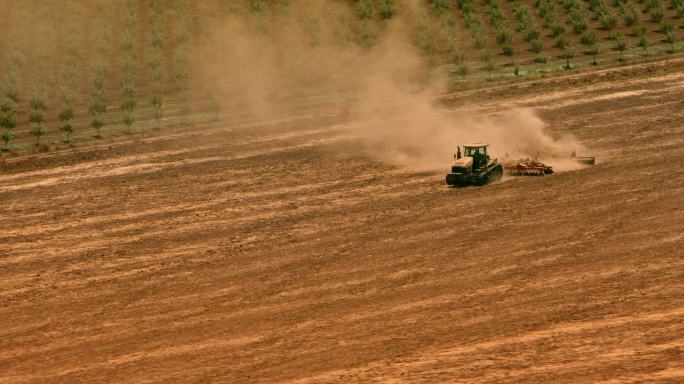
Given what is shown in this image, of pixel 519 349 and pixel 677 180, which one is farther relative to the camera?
pixel 677 180

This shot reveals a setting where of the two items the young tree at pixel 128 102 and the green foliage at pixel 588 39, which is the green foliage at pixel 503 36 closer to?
the green foliage at pixel 588 39

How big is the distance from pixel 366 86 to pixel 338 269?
1409 inches

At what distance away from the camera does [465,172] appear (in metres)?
37.9

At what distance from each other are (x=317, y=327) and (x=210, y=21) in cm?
6279

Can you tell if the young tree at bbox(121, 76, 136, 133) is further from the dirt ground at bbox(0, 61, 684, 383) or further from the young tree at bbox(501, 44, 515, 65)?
the young tree at bbox(501, 44, 515, 65)

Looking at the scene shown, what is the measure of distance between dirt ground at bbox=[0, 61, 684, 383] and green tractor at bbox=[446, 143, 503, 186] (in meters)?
0.55

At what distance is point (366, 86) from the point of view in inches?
2520

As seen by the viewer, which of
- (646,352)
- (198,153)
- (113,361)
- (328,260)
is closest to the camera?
(646,352)

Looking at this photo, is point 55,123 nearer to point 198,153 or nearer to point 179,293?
point 198,153

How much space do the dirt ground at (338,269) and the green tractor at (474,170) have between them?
55 cm

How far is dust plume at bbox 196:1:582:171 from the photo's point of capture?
146ft

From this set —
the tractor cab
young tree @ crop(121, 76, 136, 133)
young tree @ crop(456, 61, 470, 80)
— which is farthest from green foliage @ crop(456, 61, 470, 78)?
the tractor cab

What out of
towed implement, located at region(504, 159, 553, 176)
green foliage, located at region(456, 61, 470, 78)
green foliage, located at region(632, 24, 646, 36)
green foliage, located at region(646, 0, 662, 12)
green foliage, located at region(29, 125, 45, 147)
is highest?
green foliage, located at region(646, 0, 662, 12)

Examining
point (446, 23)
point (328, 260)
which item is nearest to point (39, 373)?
point (328, 260)
